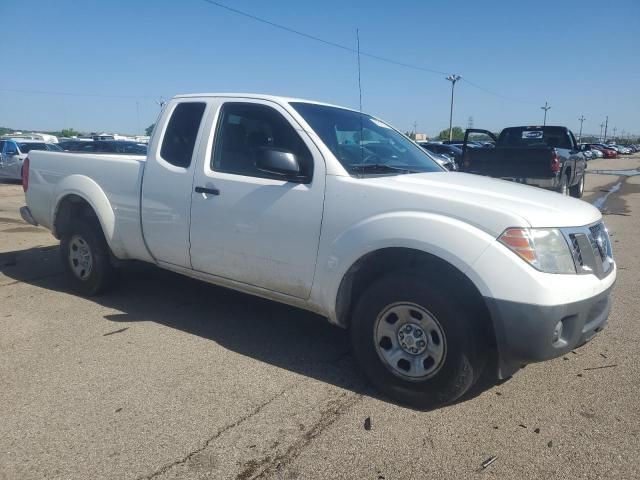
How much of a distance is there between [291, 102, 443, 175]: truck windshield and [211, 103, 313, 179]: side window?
0.18 metres

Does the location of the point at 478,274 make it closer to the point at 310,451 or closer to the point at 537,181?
the point at 310,451

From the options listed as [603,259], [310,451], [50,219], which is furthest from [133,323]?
[603,259]

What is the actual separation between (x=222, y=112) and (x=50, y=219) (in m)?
2.53

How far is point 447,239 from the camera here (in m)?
3.11

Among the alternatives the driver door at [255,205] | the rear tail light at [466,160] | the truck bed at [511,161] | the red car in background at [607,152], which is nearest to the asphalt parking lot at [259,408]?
the driver door at [255,205]

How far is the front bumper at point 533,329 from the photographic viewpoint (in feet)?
9.63

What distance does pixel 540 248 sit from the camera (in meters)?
3.00

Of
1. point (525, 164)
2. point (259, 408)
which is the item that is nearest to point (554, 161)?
point (525, 164)

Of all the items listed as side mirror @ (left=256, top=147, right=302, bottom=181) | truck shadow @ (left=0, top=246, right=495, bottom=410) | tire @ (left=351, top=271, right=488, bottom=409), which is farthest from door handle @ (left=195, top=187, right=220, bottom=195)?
tire @ (left=351, top=271, right=488, bottom=409)

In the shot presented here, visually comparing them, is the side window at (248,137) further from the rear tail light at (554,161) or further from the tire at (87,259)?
the rear tail light at (554,161)

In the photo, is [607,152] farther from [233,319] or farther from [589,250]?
[589,250]

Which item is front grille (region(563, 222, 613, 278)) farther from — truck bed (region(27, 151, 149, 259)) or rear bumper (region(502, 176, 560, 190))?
rear bumper (region(502, 176, 560, 190))

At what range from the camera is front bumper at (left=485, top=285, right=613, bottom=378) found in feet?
9.63

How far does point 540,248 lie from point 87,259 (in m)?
4.27
